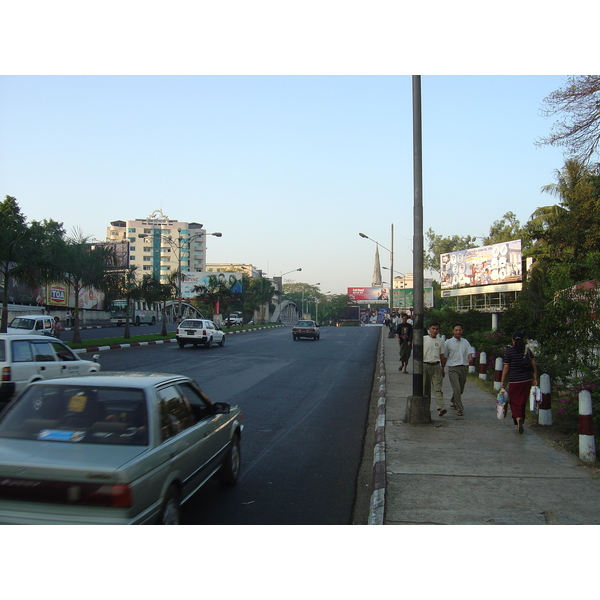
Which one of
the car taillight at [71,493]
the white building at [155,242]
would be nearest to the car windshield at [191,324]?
the car taillight at [71,493]

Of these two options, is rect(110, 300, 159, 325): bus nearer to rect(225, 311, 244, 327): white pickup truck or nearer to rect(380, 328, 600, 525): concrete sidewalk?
rect(225, 311, 244, 327): white pickup truck

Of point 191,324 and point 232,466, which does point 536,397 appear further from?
point 191,324

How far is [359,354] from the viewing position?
87.9 feet

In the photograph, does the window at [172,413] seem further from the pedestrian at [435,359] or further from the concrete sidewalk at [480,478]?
the pedestrian at [435,359]

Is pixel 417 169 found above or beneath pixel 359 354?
above

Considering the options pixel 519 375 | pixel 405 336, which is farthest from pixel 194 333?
pixel 519 375

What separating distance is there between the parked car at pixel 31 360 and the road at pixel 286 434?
3.23 metres

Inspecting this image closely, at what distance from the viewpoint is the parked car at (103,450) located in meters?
3.66

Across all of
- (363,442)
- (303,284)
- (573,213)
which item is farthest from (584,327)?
(303,284)

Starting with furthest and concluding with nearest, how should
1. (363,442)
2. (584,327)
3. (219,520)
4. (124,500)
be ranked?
(363,442) → (584,327) → (219,520) → (124,500)

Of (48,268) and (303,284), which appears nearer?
(48,268)

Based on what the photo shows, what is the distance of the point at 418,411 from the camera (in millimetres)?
9680

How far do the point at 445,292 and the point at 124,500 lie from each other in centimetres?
5231

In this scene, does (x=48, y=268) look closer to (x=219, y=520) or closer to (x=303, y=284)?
(x=219, y=520)
